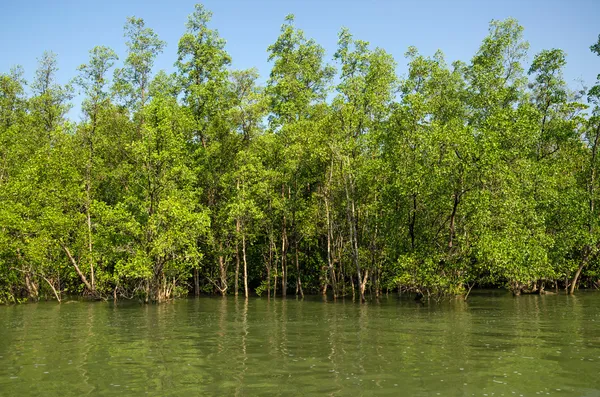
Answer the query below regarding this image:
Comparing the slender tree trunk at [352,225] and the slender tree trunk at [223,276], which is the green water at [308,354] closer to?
the slender tree trunk at [352,225]

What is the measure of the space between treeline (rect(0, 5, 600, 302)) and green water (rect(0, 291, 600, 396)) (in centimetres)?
929

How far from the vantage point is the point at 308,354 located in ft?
58.8

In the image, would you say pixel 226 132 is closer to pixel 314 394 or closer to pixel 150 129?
pixel 150 129

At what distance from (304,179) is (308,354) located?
33.5 m

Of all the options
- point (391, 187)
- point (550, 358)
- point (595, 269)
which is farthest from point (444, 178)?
point (595, 269)

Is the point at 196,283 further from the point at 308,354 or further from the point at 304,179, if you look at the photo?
the point at 308,354

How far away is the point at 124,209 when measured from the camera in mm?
45031

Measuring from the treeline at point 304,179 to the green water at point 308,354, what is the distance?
9294mm

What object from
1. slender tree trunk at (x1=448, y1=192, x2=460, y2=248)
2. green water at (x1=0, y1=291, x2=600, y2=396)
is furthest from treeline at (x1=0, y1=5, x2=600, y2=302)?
green water at (x1=0, y1=291, x2=600, y2=396)

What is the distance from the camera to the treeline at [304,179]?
123 ft

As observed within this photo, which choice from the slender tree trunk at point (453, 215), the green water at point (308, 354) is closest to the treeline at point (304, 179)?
the slender tree trunk at point (453, 215)

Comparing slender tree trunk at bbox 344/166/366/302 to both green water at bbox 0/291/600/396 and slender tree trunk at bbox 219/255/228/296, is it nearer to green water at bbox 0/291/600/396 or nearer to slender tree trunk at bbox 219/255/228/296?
green water at bbox 0/291/600/396

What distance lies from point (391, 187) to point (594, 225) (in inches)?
728

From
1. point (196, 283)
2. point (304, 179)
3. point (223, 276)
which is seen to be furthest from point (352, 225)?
point (196, 283)
